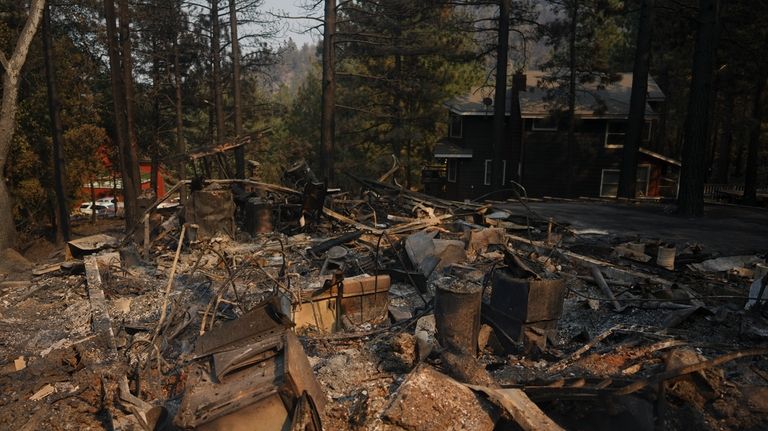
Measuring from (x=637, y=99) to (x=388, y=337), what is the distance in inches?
672

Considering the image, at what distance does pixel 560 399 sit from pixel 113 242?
33.3ft

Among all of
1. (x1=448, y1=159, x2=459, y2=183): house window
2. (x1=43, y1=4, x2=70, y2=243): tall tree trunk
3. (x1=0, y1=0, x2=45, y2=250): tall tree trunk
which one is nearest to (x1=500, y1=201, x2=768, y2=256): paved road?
(x1=448, y1=159, x2=459, y2=183): house window

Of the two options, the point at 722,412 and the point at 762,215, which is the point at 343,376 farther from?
the point at 762,215

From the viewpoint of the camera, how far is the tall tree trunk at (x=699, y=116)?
1451cm

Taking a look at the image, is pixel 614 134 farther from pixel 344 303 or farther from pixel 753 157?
pixel 344 303

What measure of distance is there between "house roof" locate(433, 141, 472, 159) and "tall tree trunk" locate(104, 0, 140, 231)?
15.1 m

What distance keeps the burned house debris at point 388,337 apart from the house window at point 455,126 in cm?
1796

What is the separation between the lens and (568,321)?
271 inches

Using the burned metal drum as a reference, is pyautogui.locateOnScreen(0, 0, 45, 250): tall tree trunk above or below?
above

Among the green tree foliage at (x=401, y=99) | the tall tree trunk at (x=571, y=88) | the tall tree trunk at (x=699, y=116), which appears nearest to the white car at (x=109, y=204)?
the green tree foliage at (x=401, y=99)

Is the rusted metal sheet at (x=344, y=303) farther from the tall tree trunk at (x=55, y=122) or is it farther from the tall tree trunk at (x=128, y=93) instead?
the tall tree trunk at (x=55, y=122)

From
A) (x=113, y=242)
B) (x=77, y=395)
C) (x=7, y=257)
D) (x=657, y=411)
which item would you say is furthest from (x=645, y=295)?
(x=7, y=257)

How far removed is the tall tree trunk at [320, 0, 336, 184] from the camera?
19.7 metres

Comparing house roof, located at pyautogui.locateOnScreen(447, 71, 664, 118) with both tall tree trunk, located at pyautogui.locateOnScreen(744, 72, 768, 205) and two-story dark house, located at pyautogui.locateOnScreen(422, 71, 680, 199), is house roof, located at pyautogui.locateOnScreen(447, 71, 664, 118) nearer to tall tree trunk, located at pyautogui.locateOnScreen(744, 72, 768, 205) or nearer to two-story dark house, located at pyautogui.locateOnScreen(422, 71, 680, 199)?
two-story dark house, located at pyautogui.locateOnScreen(422, 71, 680, 199)
